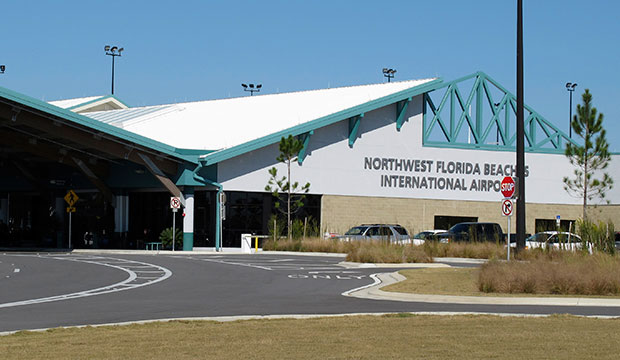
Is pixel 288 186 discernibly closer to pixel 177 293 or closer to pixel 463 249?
pixel 463 249

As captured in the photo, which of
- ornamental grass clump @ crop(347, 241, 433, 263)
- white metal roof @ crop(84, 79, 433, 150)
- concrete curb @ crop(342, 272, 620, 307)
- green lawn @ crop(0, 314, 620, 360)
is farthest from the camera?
white metal roof @ crop(84, 79, 433, 150)

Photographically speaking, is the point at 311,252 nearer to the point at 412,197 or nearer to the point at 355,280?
the point at 412,197

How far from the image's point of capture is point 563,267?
22078 mm

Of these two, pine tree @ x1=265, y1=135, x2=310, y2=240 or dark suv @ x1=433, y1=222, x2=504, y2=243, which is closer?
dark suv @ x1=433, y1=222, x2=504, y2=243

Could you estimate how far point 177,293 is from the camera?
21.4 meters

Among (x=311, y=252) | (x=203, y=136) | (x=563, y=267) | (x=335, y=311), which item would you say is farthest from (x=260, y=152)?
(x=335, y=311)

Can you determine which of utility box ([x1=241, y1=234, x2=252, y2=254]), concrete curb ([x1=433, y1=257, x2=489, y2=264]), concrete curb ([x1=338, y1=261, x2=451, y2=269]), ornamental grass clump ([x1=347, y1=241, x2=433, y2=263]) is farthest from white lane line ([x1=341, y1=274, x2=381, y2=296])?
utility box ([x1=241, y1=234, x2=252, y2=254])

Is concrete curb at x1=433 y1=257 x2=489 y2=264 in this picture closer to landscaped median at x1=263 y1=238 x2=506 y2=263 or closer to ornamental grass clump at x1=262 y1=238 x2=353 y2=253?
landscaped median at x1=263 y1=238 x2=506 y2=263

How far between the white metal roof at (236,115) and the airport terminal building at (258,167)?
0.37ft

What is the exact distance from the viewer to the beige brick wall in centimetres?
5509

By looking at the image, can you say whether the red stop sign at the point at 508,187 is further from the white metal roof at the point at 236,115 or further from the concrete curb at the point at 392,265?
the white metal roof at the point at 236,115

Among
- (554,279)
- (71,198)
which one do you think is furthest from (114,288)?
(71,198)

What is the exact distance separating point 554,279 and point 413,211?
120ft

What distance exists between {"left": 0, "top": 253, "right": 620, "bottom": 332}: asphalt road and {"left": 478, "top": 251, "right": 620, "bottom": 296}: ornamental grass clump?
2.80 metres
